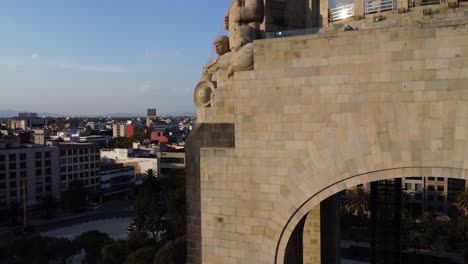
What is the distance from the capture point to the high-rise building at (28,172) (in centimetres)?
5659

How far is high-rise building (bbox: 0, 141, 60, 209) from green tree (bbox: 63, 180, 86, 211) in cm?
352

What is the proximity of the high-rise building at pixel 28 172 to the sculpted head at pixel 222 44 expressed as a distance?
51918 millimetres

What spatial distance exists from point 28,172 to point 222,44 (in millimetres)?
56829

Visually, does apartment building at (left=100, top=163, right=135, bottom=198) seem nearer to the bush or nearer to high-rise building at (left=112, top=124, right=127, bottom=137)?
the bush

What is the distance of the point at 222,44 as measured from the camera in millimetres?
10891

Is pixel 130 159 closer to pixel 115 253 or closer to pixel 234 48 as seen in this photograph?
pixel 115 253

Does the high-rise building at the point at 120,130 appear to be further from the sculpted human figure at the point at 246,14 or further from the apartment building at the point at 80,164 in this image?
the sculpted human figure at the point at 246,14

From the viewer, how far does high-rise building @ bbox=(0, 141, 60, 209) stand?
56594 millimetres

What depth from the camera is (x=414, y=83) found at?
7.70 m

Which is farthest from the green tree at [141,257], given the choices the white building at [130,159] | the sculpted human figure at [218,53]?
the white building at [130,159]

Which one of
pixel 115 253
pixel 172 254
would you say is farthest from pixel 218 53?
pixel 115 253

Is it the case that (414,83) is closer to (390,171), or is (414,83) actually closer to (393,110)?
(393,110)

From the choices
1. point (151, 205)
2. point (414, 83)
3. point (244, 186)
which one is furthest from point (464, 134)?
point (151, 205)

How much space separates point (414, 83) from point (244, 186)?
396 cm
